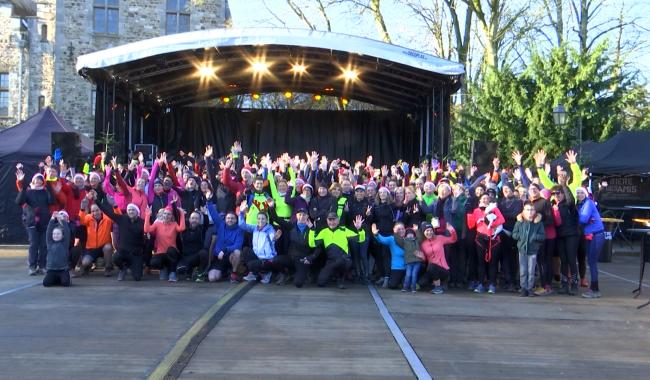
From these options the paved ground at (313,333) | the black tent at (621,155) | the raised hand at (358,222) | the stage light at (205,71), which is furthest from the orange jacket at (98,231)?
the black tent at (621,155)

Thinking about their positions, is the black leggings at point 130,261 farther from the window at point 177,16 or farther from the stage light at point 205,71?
the window at point 177,16

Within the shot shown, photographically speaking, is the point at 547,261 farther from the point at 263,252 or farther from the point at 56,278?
the point at 56,278

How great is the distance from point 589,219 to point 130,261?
729cm

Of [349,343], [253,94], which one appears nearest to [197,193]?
[349,343]

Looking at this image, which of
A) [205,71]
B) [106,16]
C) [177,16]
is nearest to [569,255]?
[205,71]

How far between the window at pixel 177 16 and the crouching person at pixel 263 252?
75.8 ft

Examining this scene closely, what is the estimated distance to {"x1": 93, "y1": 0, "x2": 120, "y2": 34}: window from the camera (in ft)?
99.6

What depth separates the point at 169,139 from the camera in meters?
22.4

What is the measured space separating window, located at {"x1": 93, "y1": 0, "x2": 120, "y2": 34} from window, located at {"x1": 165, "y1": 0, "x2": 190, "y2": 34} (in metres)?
2.40

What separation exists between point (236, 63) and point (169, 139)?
18.7ft

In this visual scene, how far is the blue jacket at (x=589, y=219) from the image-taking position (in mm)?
9883

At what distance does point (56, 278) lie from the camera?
9.59 m

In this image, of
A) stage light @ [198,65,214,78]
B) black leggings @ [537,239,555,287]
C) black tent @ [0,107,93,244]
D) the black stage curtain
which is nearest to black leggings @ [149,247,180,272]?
black leggings @ [537,239,555,287]

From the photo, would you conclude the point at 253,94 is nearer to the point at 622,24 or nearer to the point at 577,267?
the point at 577,267
